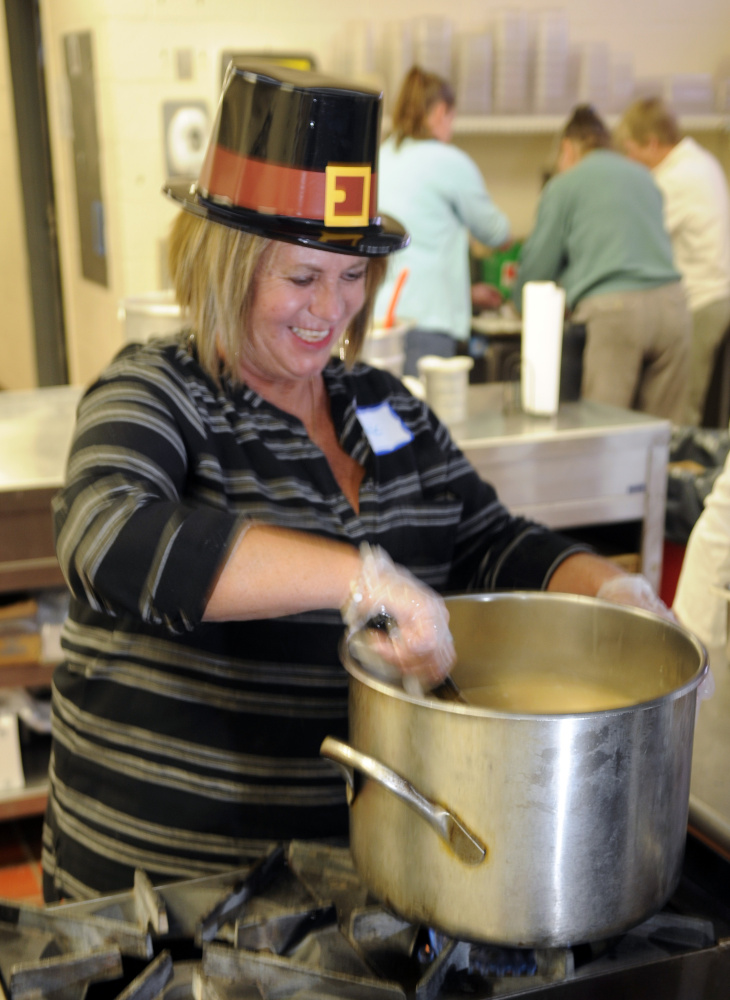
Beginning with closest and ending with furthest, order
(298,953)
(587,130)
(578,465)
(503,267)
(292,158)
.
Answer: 1. (298,953)
2. (292,158)
3. (578,465)
4. (587,130)
5. (503,267)

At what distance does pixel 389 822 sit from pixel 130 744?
483 millimetres

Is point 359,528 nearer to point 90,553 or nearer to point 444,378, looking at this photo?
point 90,553

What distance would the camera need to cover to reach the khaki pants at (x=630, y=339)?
3807 mm

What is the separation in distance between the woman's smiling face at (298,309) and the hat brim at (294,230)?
0.12ft

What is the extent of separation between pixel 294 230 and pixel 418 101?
2907mm

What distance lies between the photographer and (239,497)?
1155 mm

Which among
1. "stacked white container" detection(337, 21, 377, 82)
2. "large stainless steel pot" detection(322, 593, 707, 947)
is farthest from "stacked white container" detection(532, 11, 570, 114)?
"large stainless steel pot" detection(322, 593, 707, 947)

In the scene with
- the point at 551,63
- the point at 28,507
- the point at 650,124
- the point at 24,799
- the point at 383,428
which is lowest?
the point at 24,799

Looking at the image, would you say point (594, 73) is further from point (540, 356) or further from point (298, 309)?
point (298, 309)

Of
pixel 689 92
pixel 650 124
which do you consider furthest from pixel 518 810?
pixel 689 92

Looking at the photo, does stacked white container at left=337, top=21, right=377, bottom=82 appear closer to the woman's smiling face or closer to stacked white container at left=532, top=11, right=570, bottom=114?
stacked white container at left=532, top=11, right=570, bottom=114

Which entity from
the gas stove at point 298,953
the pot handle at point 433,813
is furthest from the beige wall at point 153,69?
the pot handle at point 433,813

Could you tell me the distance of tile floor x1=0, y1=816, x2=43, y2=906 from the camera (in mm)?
2342

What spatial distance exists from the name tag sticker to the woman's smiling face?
0.34 ft
